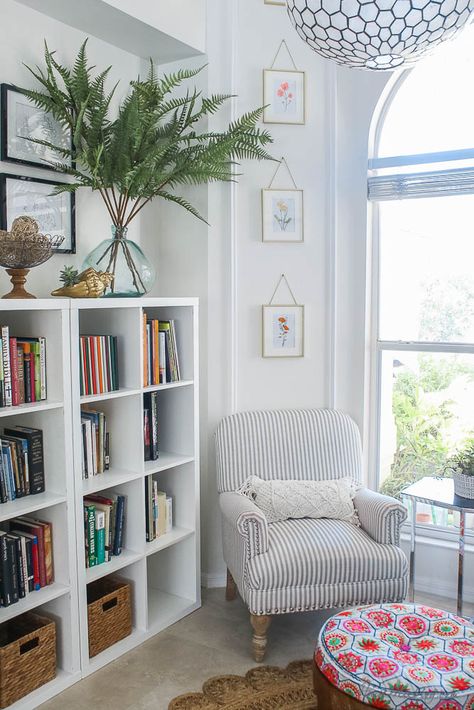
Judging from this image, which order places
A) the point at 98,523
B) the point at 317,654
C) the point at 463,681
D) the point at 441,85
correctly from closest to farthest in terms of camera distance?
→ the point at 463,681 < the point at 317,654 < the point at 98,523 < the point at 441,85

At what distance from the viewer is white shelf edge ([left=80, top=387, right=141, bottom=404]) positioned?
2481mm

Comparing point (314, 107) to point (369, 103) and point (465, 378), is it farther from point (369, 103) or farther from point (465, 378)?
point (465, 378)

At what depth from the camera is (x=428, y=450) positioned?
10.8 ft

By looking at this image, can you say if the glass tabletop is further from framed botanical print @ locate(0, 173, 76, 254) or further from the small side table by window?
framed botanical print @ locate(0, 173, 76, 254)

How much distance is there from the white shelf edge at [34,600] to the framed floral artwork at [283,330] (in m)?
1.41

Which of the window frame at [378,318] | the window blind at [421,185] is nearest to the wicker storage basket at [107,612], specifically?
the window frame at [378,318]

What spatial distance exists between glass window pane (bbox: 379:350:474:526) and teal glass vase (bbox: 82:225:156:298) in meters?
1.29

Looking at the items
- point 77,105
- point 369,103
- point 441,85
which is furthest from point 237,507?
point 441,85

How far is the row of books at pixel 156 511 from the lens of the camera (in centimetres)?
287

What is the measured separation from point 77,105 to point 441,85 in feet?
5.50

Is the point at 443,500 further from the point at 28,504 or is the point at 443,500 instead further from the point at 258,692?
the point at 28,504

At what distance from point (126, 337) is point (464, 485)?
1.50 m

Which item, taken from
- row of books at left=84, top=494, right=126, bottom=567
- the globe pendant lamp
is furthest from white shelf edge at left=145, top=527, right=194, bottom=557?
the globe pendant lamp

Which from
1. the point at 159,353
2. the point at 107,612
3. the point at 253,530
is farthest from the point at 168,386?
the point at 107,612
